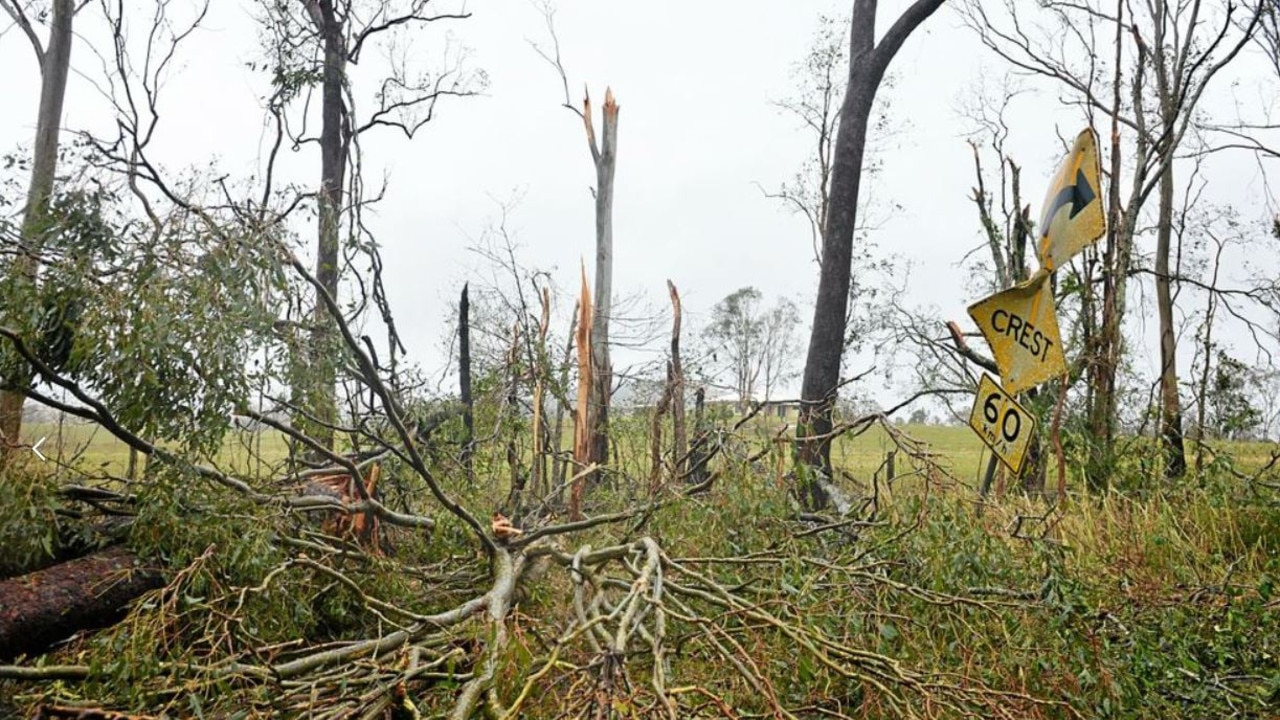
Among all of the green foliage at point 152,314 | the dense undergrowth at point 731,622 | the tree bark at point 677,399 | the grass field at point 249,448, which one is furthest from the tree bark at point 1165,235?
the green foliage at point 152,314

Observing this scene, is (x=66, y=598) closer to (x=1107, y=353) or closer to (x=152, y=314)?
(x=152, y=314)

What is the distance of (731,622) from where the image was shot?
351 centimetres

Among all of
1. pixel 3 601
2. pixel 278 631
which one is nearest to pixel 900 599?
pixel 278 631

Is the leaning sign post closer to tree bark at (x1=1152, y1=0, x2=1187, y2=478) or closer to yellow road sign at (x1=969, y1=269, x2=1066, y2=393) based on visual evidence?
yellow road sign at (x1=969, y1=269, x2=1066, y2=393)

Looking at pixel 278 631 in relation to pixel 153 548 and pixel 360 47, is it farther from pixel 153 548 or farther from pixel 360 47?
pixel 360 47

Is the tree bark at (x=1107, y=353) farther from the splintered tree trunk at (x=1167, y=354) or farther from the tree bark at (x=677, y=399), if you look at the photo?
the tree bark at (x=677, y=399)

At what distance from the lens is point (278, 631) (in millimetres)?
3514

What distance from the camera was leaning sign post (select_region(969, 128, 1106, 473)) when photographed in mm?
3254

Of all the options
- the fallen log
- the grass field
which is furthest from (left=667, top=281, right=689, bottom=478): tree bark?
the fallen log

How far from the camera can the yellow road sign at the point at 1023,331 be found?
328 centimetres

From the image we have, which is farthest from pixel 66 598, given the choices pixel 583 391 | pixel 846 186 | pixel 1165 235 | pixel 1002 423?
pixel 1165 235

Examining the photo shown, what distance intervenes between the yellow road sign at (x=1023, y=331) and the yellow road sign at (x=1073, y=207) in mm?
103

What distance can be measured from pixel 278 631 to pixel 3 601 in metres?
0.96

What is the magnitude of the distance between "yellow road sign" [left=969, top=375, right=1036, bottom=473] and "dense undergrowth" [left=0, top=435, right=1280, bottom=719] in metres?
0.37
